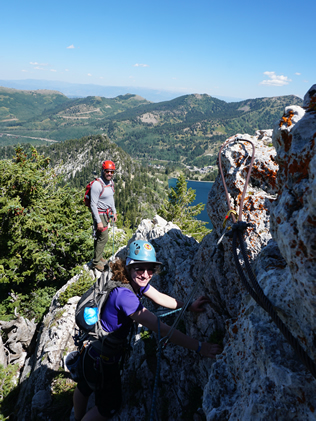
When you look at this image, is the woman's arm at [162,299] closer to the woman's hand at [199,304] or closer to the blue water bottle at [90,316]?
the woman's hand at [199,304]

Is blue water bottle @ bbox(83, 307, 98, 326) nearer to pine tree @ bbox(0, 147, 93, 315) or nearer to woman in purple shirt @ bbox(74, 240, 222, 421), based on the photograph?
woman in purple shirt @ bbox(74, 240, 222, 421)

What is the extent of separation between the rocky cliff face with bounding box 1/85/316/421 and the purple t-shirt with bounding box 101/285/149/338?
1.26 m

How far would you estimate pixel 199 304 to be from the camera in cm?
566

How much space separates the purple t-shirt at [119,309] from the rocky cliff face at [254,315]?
1.26 meters

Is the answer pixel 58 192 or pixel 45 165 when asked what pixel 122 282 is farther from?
pixel 45 165

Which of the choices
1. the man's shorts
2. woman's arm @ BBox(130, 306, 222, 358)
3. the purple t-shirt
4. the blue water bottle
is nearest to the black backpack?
the blue water bottle

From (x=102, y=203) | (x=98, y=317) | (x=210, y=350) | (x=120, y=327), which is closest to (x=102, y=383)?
(x=120, y=327)

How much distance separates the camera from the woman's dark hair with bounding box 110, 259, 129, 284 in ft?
14.6

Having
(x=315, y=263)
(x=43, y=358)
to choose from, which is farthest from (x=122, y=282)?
(x=43, y=358)

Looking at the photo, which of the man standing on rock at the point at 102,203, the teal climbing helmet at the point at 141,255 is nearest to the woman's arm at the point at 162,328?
the teal climbing helmet at the point at 141,255

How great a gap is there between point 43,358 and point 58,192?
9.79 m

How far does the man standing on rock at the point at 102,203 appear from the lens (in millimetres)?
9148

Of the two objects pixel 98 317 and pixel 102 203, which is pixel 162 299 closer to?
pixel 98 317

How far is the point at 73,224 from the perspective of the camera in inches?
577
